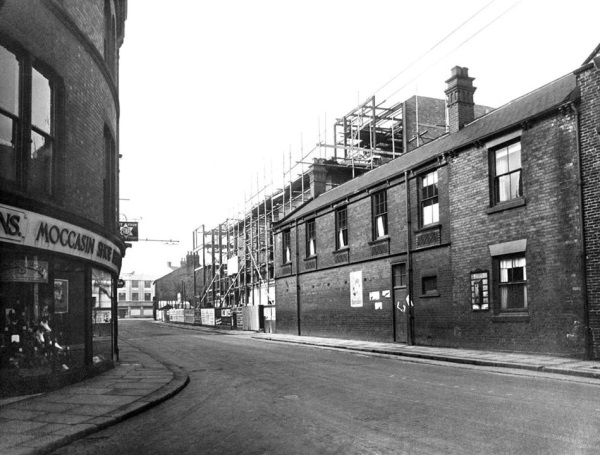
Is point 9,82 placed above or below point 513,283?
above

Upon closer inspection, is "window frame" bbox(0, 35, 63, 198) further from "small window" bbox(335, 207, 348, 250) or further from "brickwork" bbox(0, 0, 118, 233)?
"small window" bbox(335, 207, 348, 250)

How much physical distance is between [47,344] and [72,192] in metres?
3.12

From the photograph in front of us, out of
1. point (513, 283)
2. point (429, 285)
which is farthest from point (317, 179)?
point (513, 283)

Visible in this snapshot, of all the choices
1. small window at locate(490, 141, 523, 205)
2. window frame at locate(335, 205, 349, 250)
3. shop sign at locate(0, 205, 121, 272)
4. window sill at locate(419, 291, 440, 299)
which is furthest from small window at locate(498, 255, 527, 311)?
shop sign at locate(0, 205, 121, 272)

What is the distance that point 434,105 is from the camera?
40438mm

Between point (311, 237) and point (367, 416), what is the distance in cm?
2221

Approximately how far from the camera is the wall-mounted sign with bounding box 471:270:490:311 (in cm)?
1719

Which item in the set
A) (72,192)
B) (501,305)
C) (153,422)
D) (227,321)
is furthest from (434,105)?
(153,422)

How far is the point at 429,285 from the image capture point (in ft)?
66.8

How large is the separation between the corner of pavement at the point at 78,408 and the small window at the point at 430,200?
10.8 meters

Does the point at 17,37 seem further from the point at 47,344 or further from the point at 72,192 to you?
the point at 47,344

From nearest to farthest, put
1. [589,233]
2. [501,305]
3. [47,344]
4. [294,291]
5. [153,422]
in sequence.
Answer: [153,422]
[47,344]
[589,233]
[501,305]
[294,291]

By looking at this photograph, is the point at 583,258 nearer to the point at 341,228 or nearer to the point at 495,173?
the point at 495,173

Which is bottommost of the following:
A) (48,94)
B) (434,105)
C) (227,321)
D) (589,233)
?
(227,321)
